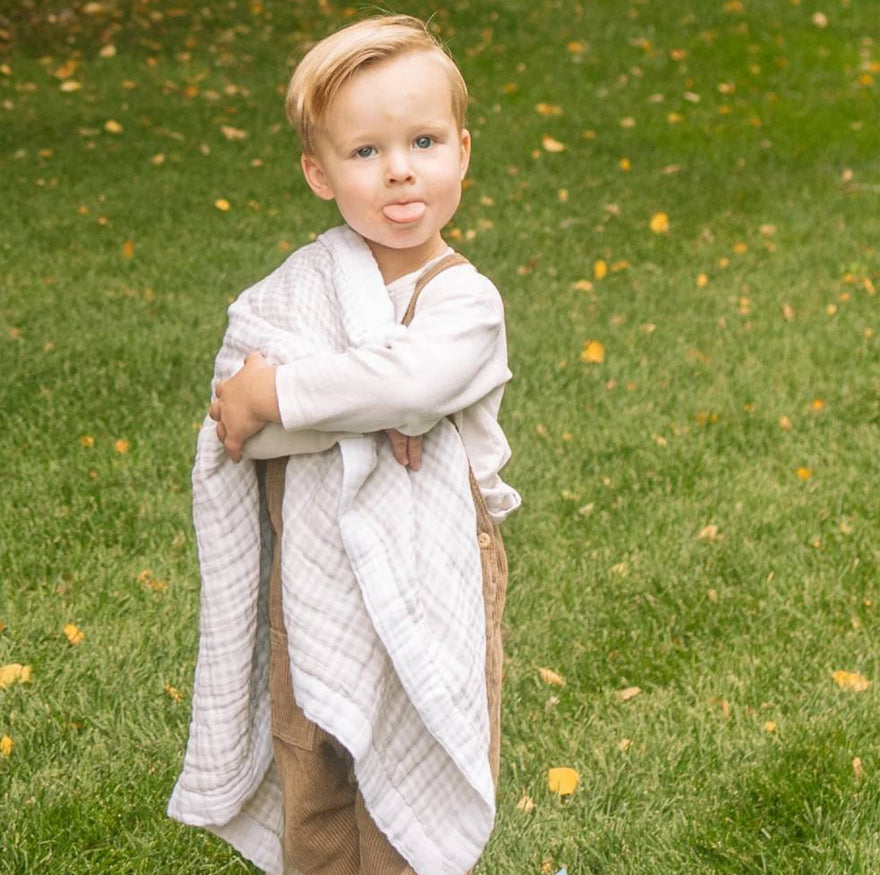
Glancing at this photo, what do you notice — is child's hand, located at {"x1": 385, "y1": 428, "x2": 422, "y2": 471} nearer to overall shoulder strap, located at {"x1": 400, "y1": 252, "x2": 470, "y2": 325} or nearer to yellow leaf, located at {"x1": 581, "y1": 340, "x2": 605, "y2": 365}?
overall shoulder strap, located at {"x1": 400, "y1": 252, "x2": 470, "y2": 325}

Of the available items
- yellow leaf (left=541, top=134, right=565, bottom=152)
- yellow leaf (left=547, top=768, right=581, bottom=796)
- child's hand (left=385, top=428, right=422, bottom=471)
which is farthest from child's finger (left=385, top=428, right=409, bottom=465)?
yellow leaf (left=541, top=134, right=565, bottom=152)

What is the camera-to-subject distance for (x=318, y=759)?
2.09 metres

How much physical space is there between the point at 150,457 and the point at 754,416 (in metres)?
2.13

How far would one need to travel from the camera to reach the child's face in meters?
1.85

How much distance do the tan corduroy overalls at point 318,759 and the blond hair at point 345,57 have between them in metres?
0.53

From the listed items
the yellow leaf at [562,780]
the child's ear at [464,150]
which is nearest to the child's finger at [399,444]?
the child's ear at [464,150]

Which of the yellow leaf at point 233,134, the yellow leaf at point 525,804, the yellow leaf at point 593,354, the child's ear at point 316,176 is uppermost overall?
the child's ear at point 316,176

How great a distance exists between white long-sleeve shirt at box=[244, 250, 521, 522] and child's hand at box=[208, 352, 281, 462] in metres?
0.02

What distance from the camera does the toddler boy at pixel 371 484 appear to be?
1.85m

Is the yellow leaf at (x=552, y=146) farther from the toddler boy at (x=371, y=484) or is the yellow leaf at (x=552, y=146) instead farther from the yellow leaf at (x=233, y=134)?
the toddler boy at (x=371, y=484)

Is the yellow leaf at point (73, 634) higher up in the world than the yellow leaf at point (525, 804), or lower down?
lower down

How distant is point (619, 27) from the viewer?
35.6ft

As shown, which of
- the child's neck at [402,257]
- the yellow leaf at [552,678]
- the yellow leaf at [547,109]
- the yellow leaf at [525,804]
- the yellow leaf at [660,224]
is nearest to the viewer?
the child's neck at [402,257]

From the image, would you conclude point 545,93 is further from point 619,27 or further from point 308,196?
point 308,196
